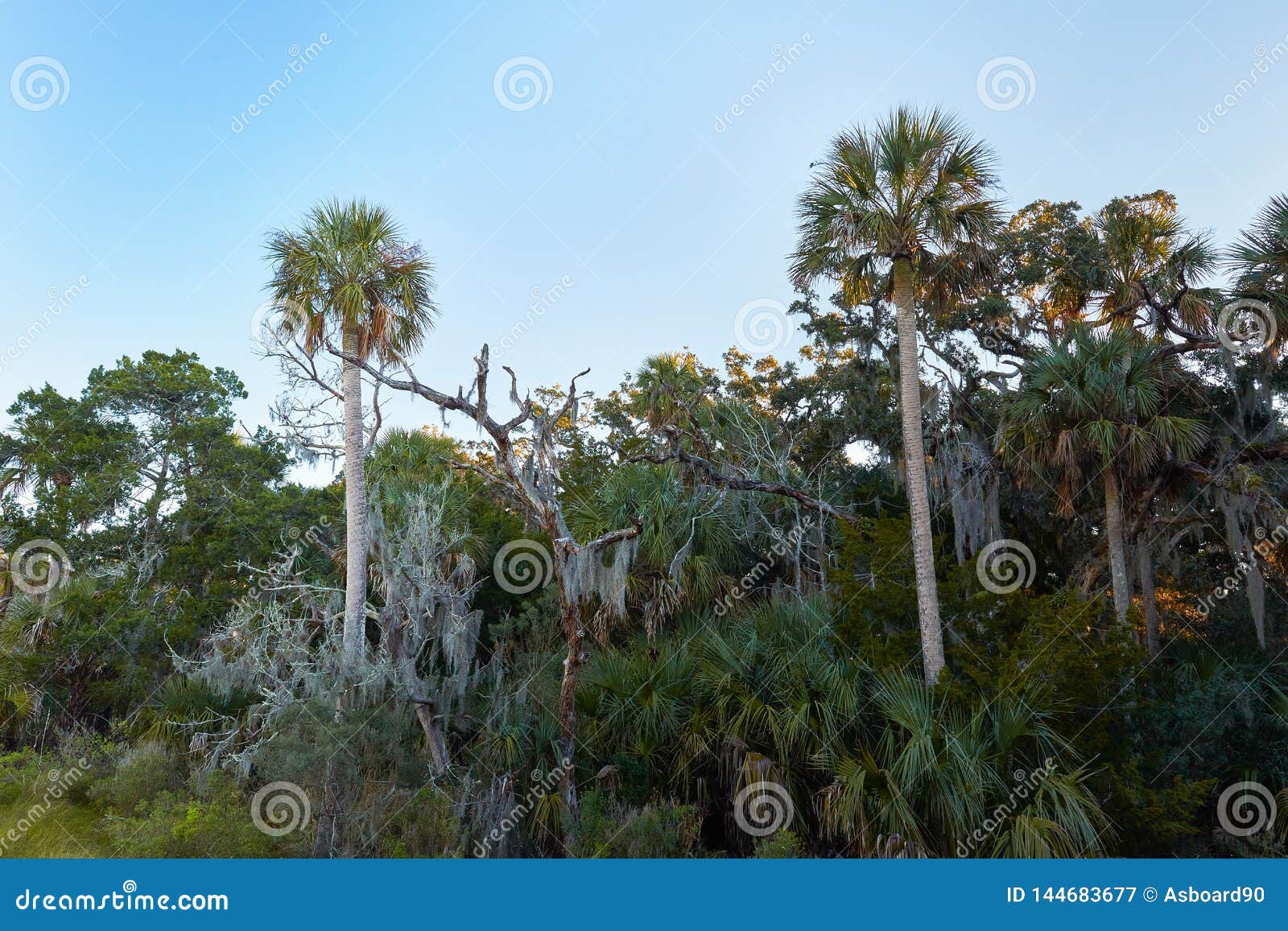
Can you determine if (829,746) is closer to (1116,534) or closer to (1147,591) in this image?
(1116,534)

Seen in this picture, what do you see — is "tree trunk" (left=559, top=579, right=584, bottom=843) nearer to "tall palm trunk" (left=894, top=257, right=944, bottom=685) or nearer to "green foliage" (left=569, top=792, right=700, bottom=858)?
"green foliage" (left=569, top=792, right=700, bottom=858)

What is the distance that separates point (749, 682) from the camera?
39.2 feet

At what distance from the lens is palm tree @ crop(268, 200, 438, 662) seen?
52.7 feet

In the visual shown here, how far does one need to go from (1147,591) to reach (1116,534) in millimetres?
Result: 1477

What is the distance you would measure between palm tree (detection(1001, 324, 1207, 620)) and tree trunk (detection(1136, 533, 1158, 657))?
813mm

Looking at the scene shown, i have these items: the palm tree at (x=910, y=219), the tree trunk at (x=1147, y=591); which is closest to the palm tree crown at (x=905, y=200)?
the palm tree at (x=910, y=219)

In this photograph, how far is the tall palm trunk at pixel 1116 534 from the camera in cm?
1592

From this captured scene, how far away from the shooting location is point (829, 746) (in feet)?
35.2

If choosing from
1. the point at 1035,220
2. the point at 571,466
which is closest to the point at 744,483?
the point at 571,466

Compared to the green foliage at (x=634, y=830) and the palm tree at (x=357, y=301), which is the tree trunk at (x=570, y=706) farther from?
the palm tree at (x=357, y=301)

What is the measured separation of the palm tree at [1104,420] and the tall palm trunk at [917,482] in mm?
3877

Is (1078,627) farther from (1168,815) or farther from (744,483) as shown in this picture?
(744,483)

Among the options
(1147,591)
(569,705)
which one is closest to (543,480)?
(569,705)

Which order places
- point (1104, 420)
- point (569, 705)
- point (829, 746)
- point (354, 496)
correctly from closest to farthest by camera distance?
1. point (829, 746)
2. point (569, 705)
3. point (1104, 420)
4. point (354, 496)
